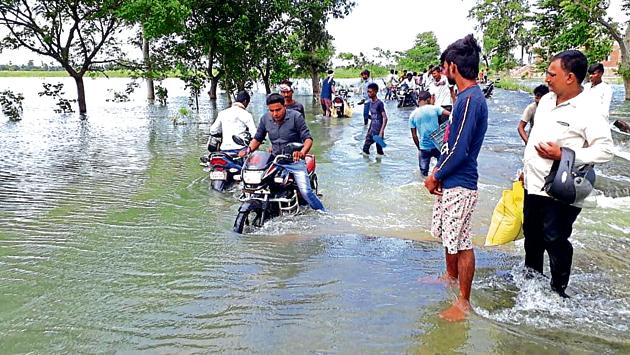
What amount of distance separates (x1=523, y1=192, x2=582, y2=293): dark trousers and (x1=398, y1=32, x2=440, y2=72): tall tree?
2091 inches

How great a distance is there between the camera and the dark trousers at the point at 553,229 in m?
3.59

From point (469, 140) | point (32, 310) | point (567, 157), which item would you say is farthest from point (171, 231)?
point (567, 157)

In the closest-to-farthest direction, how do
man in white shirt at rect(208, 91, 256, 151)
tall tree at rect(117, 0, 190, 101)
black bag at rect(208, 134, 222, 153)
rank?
man in white shirt at rect(208, 91, 256, 151), black bag at rect(208, 134, 222, 153), tall tree at rect(117, 0, 190, 101)

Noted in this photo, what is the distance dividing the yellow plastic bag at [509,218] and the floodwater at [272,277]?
37 centimetres

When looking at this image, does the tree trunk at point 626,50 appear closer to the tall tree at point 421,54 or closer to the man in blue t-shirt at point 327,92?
the man in blue t-shirt at point 327,92

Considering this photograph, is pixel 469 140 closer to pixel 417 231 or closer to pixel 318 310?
pixel 318 310

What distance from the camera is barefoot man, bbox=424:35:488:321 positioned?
342 centimetres

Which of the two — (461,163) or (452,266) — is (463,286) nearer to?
(452,266)

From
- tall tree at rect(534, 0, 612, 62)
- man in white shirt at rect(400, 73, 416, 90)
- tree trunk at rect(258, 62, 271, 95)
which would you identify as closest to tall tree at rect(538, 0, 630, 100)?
tall tree at rect(534, 0, 612, 62)

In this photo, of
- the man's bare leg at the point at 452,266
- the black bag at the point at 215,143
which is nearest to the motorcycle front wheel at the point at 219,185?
the black bag at the point at 215,143

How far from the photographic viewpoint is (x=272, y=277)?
14.7 feet

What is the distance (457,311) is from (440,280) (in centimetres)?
61

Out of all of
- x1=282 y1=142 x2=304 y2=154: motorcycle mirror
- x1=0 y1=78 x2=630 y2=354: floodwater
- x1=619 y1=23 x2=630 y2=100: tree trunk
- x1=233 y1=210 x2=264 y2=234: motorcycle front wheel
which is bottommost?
x1=0 y1=78 x2=630 y2=354: floodwater

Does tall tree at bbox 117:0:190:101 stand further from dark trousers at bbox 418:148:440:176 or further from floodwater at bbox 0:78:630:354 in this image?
dark trousers at bbox 418:148:440:176
